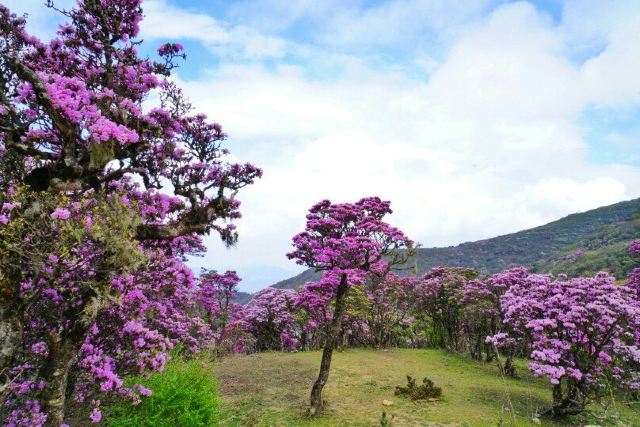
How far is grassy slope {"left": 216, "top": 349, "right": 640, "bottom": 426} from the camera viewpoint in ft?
43.4

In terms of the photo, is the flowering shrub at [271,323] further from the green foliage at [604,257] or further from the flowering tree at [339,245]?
the green foliage at [604,257]

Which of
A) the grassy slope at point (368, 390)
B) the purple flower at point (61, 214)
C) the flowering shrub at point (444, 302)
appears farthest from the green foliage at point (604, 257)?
the purple flower at point (61, 214)

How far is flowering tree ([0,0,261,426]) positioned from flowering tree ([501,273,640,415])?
38.2ft

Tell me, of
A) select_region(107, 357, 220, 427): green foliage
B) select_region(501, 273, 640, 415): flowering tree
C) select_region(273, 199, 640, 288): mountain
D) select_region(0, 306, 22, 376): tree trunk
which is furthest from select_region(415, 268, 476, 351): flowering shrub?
select_region(273, 199, 640, 288): mountain

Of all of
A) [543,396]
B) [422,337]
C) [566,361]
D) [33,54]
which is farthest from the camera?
[422,337]

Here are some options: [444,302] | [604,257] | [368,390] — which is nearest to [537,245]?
[604,257]

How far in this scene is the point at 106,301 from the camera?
23.6 ft

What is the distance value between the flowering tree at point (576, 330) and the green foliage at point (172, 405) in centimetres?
1000

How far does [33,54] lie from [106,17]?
Result: 185cm

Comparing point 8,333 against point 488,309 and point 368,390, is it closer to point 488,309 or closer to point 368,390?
point 368,390

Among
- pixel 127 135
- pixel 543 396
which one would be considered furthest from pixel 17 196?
pixel 543 396

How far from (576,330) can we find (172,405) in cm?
1313

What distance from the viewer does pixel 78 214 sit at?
6777 mm

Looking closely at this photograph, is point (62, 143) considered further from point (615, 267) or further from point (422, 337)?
point (615, 267)
